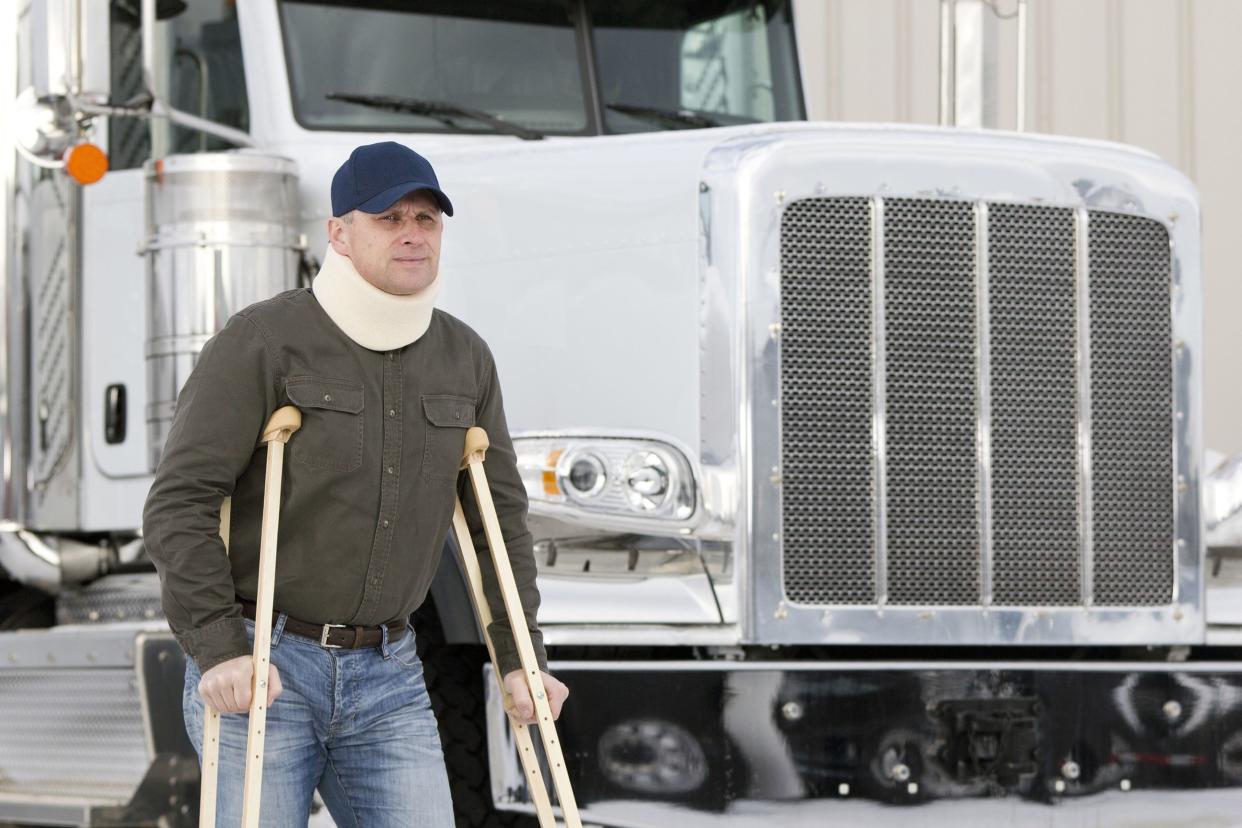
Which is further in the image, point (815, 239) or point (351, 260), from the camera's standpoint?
point (815, 239)

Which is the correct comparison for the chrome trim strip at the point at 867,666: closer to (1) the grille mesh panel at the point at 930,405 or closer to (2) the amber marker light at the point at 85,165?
(1) the grille mesh panel at the point at 930,405

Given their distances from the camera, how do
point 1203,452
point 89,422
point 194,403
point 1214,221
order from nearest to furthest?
point 194,403, point 1203,452, point 89,422, point 1214,221

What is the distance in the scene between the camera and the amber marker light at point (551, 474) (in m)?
4.36

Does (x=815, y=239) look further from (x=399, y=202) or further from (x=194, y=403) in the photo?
(x=194, y=403)

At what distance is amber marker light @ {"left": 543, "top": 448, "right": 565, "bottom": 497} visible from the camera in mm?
4363

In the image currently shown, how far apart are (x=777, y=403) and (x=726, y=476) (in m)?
0.20

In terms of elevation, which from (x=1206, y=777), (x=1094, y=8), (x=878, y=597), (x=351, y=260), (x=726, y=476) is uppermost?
(x=1094, y=8)

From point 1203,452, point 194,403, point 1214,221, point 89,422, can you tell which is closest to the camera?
point 194,403

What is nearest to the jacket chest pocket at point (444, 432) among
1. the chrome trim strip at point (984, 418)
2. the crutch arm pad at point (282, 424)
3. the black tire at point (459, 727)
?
the crutch arm pad at point (282, 424)

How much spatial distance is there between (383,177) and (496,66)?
2.37 m

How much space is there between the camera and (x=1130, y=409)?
471 centimetres

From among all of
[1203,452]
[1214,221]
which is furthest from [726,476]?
[1214,221]

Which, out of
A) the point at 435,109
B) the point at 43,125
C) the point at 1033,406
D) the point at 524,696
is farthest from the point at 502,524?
the point at 435,109

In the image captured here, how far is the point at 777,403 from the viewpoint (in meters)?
4.47
